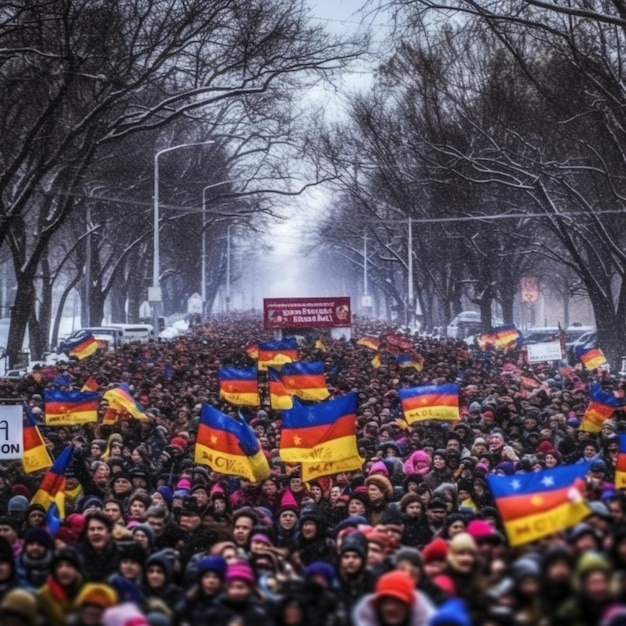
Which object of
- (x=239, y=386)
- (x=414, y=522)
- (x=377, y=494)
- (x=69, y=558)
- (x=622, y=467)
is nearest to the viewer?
(x=69, y=558)

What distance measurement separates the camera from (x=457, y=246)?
2112 inches

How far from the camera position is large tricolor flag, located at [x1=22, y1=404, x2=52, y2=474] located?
1483 centimetres

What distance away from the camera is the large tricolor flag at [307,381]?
826 inches

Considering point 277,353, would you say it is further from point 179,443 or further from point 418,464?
point 418,464

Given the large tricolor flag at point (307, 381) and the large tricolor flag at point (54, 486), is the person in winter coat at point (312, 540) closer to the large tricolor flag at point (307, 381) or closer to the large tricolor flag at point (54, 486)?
the large tricolor flag at point (54, 486)

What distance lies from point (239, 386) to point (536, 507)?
1279 centimetres

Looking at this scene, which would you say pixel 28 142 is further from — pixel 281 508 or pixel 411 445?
pixel 281 508

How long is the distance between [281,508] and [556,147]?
80.3 ft

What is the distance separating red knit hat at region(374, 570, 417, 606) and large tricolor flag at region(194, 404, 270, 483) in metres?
7.52

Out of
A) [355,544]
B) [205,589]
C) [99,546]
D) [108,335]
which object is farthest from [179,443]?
[108,335]

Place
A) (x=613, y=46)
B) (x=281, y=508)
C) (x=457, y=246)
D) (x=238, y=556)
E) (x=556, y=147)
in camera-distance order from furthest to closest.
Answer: (x=457, y=246) → (x=556, y=147) → (x=613, y=46) → (x=281, y=508) → (x=238, y=556)

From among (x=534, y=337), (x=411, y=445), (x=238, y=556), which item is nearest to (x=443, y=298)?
(x=534, y=337)

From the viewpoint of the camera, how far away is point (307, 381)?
21047 mm

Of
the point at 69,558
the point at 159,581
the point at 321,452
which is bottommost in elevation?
the point at 159,581
